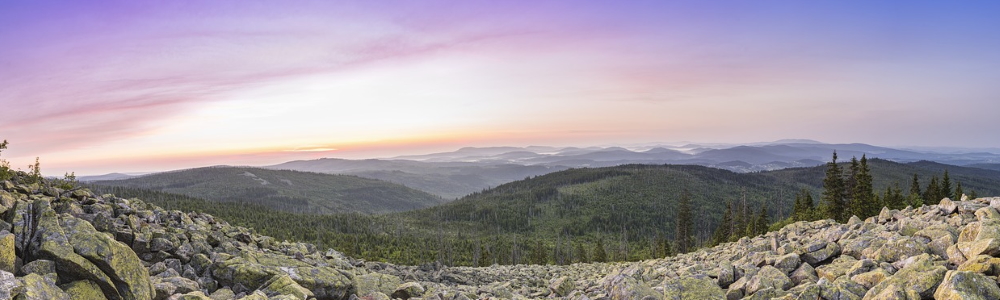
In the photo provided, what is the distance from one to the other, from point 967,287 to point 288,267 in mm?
24667

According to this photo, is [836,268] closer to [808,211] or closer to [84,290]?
[84,290]

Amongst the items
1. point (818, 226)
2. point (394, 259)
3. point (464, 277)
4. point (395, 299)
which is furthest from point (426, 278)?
point (394, 259)

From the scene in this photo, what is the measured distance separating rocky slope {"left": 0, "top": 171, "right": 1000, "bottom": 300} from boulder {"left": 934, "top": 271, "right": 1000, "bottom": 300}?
37 mm

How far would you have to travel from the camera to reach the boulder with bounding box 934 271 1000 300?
1180 centimetres

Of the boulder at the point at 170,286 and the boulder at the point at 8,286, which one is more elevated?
the boulder at the point at 8,286

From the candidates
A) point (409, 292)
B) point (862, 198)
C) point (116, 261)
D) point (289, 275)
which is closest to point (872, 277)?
point (409, 292)

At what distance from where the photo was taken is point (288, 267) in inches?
771

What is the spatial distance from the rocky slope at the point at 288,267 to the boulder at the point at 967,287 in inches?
1.4

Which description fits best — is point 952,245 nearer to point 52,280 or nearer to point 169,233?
point 52,280

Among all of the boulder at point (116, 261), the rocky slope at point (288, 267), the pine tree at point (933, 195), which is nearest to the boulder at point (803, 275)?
the rocky slope at point (288, 267)

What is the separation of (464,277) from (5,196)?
2705 centimetres

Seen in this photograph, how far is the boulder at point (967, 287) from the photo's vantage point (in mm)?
11797

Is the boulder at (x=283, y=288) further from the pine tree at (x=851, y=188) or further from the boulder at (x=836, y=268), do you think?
the pine tree at (x=851, y=188)

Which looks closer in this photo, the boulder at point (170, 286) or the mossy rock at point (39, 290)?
the mossy rock at point (39, 290)
